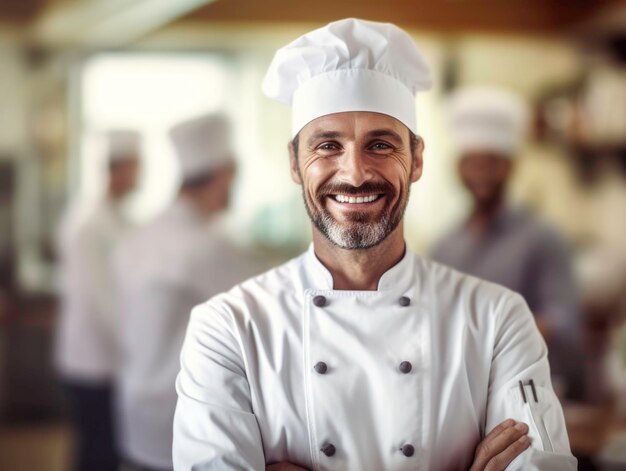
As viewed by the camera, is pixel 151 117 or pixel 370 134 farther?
pixel 151 117

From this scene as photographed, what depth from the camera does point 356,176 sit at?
1.17 m

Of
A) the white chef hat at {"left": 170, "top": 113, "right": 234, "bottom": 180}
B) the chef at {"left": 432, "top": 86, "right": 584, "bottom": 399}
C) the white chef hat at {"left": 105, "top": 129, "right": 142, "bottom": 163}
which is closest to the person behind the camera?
the chef at {"left": 432, "top": 86, "right": 584, "bottom": 399}

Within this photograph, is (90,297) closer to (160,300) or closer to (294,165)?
(160,300)

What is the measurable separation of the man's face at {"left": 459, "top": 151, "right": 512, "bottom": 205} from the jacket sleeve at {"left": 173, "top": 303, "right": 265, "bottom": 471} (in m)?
1.41

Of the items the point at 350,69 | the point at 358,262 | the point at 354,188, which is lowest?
the point at 358,262

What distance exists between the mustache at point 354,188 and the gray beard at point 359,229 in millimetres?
28

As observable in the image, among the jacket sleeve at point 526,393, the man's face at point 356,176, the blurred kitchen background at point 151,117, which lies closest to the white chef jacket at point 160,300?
the man's face at point 356,176

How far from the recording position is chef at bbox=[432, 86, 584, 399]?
7.07 ft

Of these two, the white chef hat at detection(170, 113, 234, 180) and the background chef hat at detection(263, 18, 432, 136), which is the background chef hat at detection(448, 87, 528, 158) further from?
the background chef hat at detection(263, 18, 432, 136)

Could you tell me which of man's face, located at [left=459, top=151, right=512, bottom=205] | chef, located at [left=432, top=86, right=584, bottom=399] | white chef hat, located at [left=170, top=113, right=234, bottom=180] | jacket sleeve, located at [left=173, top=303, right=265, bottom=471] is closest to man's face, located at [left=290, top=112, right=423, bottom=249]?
jacket sleeve, located at [left=173, top=303, right=265, bottom=471]

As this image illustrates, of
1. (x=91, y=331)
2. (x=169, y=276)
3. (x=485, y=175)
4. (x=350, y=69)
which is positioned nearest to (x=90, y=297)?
(x=91, y=331)

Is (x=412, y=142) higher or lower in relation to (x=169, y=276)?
higher

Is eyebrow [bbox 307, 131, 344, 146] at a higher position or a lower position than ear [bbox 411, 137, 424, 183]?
higher

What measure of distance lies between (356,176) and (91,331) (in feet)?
5.94
